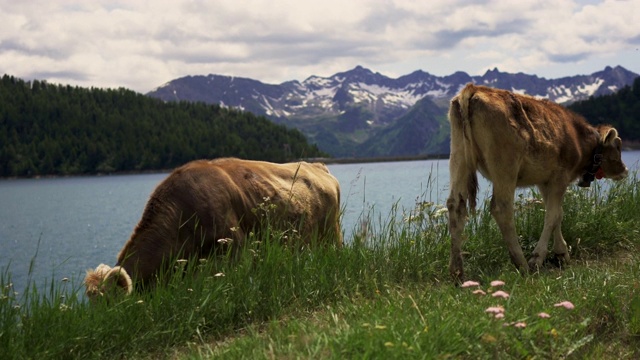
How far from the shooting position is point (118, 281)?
773cm

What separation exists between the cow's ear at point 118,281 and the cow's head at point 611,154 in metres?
8.00

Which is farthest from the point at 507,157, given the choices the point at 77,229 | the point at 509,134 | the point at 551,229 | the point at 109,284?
the point at 77,229

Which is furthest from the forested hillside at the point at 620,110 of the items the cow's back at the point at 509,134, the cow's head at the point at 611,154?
the cow's back at the point at 509,134

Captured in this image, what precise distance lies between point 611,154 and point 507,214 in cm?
326

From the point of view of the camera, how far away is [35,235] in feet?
181

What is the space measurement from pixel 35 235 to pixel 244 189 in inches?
1984

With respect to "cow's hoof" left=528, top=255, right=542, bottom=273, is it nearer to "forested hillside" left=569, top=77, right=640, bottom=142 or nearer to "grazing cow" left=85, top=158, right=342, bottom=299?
"grazing cow" left=85, top=158, right=342, bottom=299

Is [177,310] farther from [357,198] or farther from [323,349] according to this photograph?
[357,198]

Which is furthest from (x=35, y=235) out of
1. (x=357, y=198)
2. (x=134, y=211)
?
(x=357, y=198)

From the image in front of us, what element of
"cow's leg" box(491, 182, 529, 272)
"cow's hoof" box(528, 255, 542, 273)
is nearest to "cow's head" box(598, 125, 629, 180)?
"cow's hoof" box(528, 255, 542, 273)

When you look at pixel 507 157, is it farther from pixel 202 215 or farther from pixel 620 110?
pixel 620 110

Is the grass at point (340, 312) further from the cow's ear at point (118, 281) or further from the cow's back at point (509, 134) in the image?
the cow's back at point (509, 134)

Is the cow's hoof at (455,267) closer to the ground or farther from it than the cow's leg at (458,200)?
closer to the ground

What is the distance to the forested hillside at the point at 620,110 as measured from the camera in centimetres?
17250
